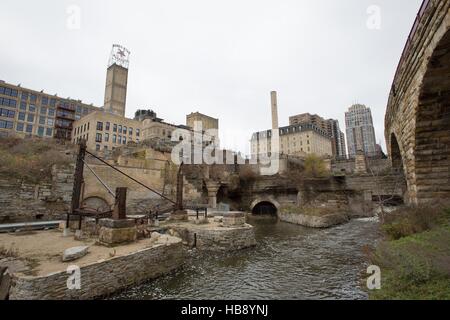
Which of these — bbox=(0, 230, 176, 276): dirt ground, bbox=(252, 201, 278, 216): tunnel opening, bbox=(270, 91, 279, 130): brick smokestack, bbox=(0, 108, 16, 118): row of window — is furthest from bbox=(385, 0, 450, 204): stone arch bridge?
bbox=(0, 108, 16, 118): row of window

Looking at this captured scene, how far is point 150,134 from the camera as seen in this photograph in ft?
184

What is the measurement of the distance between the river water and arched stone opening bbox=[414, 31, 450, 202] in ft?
13.4

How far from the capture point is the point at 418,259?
17.2ft

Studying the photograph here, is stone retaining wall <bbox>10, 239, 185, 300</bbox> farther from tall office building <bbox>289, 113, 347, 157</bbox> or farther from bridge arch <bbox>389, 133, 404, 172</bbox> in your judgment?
tall office building <bbox>289, 113, 347, 157</bbox>

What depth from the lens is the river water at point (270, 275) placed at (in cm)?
687

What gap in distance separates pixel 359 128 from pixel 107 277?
92.7 meters

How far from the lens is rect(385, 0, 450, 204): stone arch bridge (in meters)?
5.72

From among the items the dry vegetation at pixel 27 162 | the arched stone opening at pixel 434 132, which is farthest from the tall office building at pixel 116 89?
the arched stone opening at pixel 434 132

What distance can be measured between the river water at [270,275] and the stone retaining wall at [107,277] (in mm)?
334

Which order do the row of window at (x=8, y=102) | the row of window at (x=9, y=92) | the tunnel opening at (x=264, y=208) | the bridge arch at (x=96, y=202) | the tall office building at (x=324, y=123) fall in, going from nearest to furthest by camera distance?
the bridge arch at (x=96, y=202) → the tunnel opening at (x=264, y=208) → the row of window at (x=8, y=102) → the row of window at (x=9, y=92) → the tall office building at (x=324, y=123)

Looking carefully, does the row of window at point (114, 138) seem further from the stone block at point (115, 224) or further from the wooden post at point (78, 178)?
the stone block at point (115, 224)
